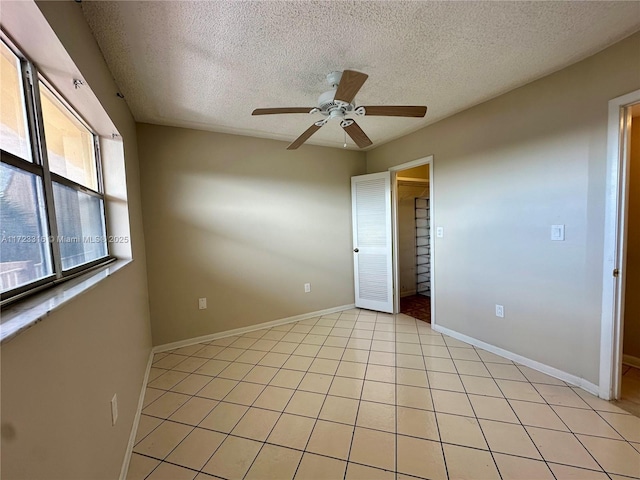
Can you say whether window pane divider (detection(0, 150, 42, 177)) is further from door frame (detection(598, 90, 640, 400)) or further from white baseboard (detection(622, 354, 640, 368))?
white baseboard (detection(622, 354, 640, 368))

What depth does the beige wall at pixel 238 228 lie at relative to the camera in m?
2.76

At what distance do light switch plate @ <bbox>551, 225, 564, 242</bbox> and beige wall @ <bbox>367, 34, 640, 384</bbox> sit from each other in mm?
31

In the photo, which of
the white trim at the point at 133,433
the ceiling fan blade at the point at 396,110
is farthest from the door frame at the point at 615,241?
the white trim at the point at 133,433

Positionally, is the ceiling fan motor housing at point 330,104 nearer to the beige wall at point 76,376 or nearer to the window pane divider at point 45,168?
the beige wall at point 76,376

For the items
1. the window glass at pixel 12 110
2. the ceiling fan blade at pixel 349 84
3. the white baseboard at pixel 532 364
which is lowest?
the white baseboard at pixel 532 364

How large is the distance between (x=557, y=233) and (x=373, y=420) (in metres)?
1.94

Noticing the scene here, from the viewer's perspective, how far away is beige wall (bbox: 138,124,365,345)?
276 cm

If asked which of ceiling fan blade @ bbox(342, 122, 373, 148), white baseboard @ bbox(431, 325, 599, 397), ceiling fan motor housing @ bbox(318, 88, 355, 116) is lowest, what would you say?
white baseboard @ bbox(431, 325, 599, 397)

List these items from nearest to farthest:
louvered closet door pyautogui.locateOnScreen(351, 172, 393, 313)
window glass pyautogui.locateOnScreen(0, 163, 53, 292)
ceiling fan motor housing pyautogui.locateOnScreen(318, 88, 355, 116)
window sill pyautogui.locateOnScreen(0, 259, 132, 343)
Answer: window sill pyautogui.locateOnScreen(0, 259, 132, 343), window glass pyautogui.locateOnScreen(0, 163, 53, 292), ceiling fan motor housing pyautogui.locateOnScreen(318, 88, 355, 116), louvered closet door pyautogui.locateOnScreen(351, 172, 393, 313)

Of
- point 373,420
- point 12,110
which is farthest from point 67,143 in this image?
point 373,420

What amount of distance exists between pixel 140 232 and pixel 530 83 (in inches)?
142

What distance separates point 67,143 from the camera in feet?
4.58

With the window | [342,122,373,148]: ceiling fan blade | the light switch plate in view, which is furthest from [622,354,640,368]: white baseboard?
the window

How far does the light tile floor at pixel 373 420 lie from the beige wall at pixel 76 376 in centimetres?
38
